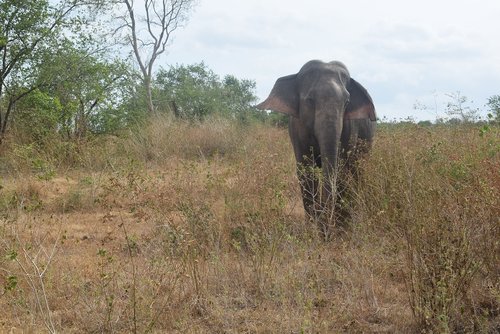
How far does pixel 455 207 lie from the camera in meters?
4.80

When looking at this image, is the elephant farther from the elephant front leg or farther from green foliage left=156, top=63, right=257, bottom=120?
green foliage left=156, top=63, right=257, bottom=120

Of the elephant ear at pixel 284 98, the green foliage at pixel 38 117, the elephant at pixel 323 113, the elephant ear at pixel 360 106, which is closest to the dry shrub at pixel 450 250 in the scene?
the elephant at pixel 323 113

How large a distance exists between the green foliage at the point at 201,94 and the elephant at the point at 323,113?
51.5ft

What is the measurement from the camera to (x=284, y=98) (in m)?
8.36

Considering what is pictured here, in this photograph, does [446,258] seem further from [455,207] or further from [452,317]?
[455,207]

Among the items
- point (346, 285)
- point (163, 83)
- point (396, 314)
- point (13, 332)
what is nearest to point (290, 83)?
point (346, 285)

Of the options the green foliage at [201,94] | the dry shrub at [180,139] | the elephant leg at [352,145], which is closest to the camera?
the elephant leg at [352,145]

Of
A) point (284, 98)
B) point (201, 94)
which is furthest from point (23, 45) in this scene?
point (201, 94)

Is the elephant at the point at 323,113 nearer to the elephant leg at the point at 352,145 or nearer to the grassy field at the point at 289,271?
the elephant leg at the point at 352,145

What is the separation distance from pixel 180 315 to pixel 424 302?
5.89 feet

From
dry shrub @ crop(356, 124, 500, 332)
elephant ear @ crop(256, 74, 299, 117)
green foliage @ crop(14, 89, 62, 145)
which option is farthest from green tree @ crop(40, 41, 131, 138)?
dry shrub @ crop(356, 124, 500, 332)

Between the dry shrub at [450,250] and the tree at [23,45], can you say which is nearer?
the dry shrub at [450,250]

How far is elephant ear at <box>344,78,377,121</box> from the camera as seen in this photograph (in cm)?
817

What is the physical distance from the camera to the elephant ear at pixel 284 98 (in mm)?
8273
